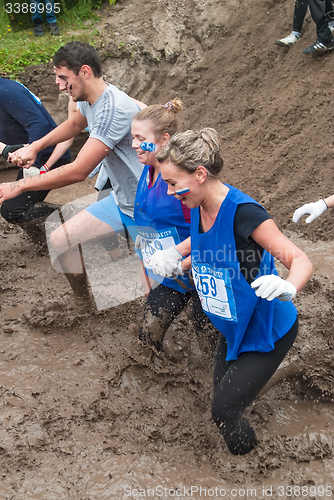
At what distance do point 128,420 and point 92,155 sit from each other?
68.0 inches

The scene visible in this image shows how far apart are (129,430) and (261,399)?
2.92 feet

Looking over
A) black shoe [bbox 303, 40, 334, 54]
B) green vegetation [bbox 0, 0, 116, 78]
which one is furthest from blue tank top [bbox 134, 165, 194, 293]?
green vegetation [bbox 0, 0, 116, 78]

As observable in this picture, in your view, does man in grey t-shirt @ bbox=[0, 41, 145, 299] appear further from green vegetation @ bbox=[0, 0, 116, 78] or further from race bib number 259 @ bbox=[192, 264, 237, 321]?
green vegetation @ bbox=[0, 0, 116, 78]

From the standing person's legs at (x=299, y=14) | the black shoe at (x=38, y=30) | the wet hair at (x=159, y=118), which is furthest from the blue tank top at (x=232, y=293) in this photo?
the black shoe at (x=38, y=30)

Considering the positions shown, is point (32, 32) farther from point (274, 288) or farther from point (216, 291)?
point (274, 288)

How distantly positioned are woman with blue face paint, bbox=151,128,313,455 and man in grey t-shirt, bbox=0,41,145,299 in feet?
2.79

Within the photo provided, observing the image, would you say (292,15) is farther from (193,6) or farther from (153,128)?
(153,128)

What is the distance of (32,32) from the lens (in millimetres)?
8055

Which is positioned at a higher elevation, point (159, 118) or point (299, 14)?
point (159, 118)

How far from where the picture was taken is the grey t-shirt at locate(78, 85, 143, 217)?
2719 mm

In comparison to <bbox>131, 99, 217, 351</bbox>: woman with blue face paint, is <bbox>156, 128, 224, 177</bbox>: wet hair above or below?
above

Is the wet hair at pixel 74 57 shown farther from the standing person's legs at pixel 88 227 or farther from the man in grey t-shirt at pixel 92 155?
the standing person's legs at pixel 88 227

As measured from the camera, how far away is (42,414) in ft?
8.66

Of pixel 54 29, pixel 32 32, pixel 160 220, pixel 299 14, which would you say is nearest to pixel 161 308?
pixel 160 220
